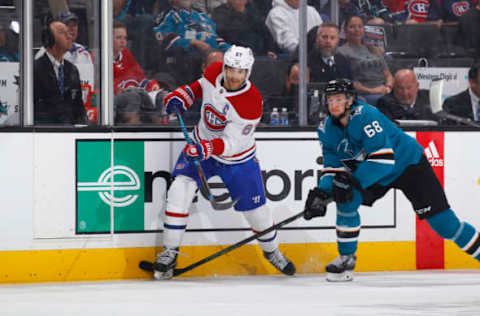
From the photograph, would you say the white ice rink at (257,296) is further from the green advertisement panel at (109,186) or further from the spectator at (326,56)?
the spectator at (326,56)

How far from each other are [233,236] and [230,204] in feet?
0.59

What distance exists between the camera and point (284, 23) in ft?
17.5

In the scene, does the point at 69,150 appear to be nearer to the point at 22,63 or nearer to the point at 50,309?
the point at 22,63

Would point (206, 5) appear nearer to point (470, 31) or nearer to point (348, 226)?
point (348, 226)

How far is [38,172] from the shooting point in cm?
486

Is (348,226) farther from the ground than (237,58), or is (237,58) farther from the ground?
(237,58)

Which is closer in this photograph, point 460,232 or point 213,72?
point 460,232

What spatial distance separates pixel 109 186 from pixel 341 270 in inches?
51.6

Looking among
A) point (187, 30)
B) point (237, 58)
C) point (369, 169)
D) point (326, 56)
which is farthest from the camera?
point (326, 56)

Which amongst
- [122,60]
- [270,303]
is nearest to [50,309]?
[270,303]

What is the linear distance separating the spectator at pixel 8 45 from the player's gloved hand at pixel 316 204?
66.6 inches

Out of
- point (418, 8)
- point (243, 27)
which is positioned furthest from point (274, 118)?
point (418, 8)

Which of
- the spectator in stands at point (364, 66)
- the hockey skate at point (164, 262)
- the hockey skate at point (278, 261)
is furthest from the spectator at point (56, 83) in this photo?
the spectator in stands at point (364, 66)

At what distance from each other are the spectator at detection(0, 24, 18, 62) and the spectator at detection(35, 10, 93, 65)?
0.81 ft
